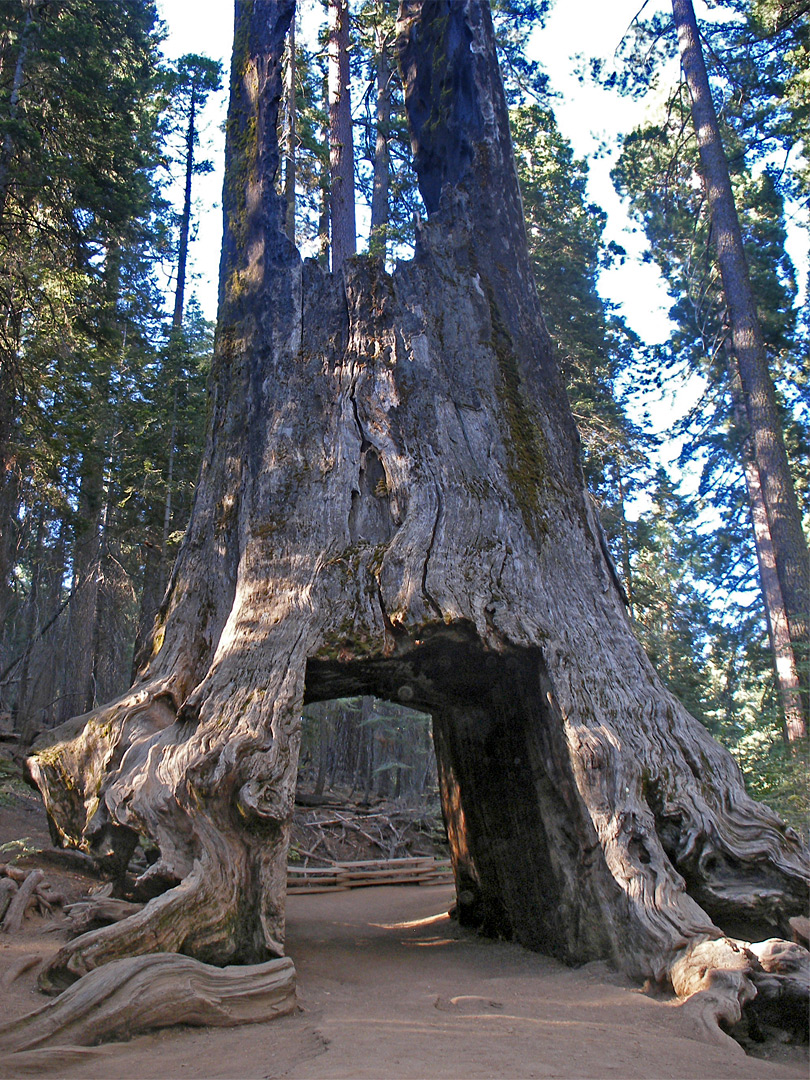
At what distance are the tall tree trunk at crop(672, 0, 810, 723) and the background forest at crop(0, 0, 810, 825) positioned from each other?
124 centimetres

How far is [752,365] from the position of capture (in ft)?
47.5

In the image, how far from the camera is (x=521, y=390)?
25.7 feet

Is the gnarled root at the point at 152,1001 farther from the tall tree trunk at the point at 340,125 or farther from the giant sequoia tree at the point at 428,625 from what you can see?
the tall tree trunk at the point at 340,125

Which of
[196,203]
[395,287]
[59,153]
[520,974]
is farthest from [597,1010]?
[196,203]

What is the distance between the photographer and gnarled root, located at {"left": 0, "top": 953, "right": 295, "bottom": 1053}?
3.47m

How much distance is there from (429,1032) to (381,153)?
19981mm

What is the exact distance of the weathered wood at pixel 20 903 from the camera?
19.0ft

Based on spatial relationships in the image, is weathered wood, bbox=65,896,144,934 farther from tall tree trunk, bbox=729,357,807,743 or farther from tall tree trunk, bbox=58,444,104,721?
tall tree trunk, bbox=729,357,807,743

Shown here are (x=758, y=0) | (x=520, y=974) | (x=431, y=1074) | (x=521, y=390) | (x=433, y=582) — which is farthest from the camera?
(x=758, y=0)

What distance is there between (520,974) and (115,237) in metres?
14.4

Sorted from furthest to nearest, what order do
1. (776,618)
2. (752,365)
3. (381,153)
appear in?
(381,153), (776,618), (752,365)

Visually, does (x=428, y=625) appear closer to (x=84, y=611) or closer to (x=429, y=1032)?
(x=429, y=1032)

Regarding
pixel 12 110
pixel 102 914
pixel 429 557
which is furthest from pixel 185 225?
pixel 102 914

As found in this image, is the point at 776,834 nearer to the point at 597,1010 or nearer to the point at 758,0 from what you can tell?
the point at 597,1010
